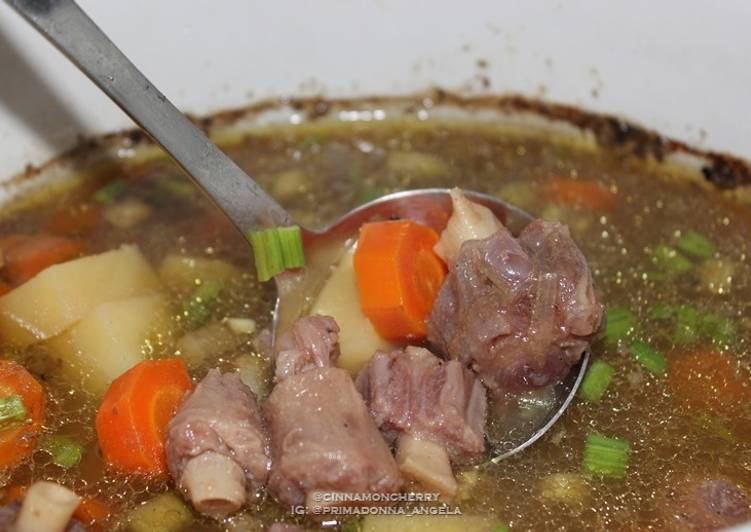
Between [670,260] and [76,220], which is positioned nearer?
[670,260]

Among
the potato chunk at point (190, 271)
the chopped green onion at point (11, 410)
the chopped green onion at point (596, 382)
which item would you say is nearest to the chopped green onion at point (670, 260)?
the chopped green onion at point (596, 382)

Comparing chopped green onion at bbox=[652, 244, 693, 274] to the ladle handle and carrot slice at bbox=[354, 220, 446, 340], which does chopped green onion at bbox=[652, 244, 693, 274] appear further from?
the ladle handle

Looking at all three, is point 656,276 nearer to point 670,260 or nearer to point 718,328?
point 670,260

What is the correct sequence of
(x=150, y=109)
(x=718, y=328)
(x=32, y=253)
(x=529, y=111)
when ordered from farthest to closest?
(x=529, y=111) → (x=32, y=253) → (x=718, y=328) → (x=150, y=109)

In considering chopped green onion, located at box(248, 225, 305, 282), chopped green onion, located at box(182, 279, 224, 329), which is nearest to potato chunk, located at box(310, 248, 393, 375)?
chopped green onion, located at box(248, 225, 305, 282)

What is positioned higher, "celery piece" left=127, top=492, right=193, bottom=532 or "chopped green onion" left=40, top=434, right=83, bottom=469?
"chopped green onion" left=40, top=434, right=83, bottom=469

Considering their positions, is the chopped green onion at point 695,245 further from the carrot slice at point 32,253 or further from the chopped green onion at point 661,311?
the carrot slice at point 32,253

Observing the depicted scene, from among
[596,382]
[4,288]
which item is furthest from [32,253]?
[596,382]
